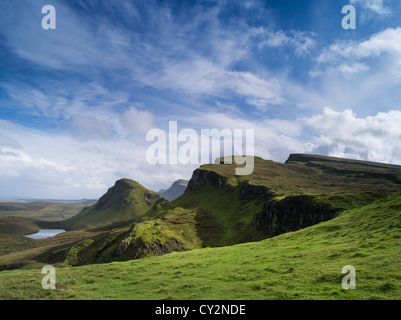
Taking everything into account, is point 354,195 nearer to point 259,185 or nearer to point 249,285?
point 259,185

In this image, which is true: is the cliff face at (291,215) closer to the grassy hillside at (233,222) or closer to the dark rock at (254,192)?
the grassy hillside at (233,222)

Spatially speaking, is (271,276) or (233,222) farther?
(233,222)

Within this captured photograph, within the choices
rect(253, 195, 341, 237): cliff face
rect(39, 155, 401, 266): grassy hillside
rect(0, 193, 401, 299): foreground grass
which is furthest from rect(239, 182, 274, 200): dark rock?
rect(0, 193, 401, 299): foreground grass

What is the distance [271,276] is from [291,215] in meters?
70.3

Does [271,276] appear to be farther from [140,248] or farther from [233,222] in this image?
[233,222]

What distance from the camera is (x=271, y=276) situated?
24641mm

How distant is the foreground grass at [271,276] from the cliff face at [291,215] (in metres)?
37.8

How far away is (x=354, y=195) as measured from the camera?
84.8 metres

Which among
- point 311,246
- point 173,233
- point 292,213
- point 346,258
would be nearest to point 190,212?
point 173,233

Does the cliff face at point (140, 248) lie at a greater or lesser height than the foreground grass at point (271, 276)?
lesser

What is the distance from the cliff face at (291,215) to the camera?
7481 cm

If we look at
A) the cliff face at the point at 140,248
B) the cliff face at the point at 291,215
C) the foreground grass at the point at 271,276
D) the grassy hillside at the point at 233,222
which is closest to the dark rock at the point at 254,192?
the grassy hillside at the point at 233,222

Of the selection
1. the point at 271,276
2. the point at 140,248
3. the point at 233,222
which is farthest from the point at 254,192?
the point at 271,276
